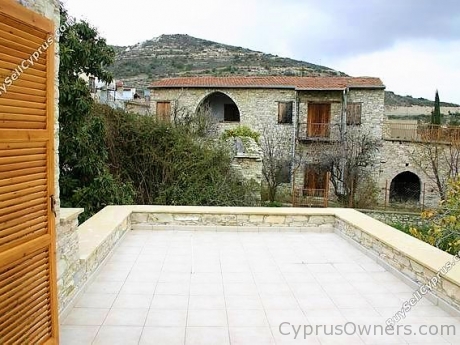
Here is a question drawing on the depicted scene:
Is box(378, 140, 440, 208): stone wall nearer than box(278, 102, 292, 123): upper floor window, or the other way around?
box(378, 140, 440, 208): stone wall

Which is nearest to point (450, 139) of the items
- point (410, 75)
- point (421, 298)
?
point (410, 75)

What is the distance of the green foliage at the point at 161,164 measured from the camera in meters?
9.80

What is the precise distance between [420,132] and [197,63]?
2251 cm

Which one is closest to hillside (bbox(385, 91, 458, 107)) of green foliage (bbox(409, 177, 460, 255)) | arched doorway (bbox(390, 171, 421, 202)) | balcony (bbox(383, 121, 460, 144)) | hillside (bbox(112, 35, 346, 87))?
hillside (bbox(112, 35, 346, 87))

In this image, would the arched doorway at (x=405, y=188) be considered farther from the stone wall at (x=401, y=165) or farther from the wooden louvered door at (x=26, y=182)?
the wooden louvered door at (x=26, y=182)

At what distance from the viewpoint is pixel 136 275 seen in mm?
4590

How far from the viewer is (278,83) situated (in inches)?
724

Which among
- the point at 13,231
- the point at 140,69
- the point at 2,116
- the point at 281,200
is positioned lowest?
the point at 281,200

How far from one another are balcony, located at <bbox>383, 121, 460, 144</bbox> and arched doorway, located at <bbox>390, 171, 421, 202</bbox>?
185 cm

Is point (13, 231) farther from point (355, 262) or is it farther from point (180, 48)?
point (180, 48)

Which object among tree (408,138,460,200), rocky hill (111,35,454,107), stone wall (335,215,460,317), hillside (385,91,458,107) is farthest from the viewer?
rocky hill (111,35,454,107)

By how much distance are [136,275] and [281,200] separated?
10831 millimetres

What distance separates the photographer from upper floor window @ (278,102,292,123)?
18328 millimetres

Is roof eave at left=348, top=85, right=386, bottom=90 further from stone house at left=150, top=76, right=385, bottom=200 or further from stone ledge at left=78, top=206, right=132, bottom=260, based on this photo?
stone ledge at left=78, top=206, right=132, bottom=260
